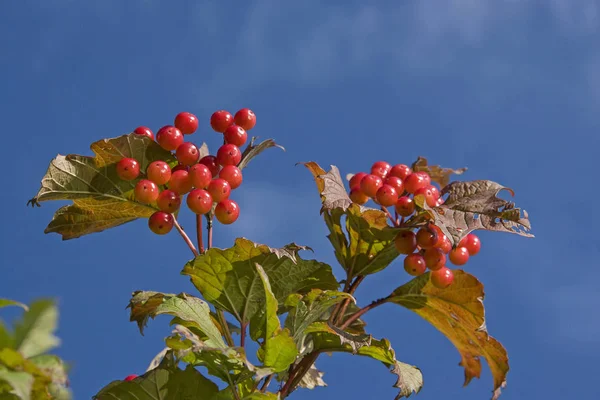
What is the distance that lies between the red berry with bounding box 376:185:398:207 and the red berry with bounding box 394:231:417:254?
0.11 metres

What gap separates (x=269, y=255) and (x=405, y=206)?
1.59ft

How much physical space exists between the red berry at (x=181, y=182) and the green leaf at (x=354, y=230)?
43cm

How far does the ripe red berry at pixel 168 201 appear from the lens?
2379 millimetres

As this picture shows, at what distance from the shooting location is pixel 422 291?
255 centimetres

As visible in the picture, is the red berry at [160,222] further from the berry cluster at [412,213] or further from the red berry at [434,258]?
the red berry at [434,258]

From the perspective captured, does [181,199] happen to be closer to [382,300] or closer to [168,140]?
[168,140]

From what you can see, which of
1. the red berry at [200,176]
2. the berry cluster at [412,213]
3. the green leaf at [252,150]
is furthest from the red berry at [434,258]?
the red berry at [200,176]

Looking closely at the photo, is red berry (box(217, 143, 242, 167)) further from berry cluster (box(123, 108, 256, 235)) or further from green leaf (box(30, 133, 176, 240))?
green leaf (box(30, 133, 176, 240))

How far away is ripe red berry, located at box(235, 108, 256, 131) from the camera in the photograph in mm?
2570

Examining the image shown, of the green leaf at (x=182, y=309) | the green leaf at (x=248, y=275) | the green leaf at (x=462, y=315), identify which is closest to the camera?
the green leaf at (x=182, y=309)

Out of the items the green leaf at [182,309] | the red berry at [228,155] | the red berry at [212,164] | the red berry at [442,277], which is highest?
the red berry at [228,155]

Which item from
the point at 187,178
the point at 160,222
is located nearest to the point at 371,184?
the point at 187,178

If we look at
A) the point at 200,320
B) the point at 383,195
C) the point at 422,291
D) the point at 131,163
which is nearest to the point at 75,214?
the point at 131,163

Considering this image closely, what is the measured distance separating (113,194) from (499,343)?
57.2 inches
